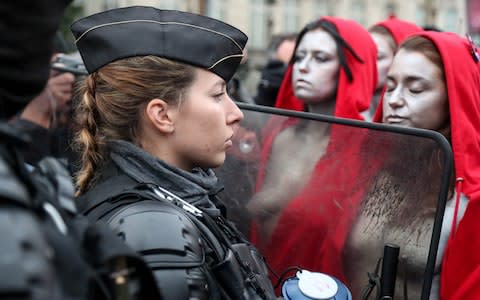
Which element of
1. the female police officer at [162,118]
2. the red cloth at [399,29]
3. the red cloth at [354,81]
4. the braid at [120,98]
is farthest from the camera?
the red cloth at [399,29]

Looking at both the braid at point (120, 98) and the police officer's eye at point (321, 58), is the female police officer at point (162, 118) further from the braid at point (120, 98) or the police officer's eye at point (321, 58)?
the police officer's eye at point (321, 58)

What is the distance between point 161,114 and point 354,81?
1.88m

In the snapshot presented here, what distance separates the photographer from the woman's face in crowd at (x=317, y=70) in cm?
354

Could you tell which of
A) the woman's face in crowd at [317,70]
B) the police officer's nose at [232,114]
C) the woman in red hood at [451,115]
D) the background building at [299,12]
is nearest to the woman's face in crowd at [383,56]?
the woman's face in crowd at [317,70]

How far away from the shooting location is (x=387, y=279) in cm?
196

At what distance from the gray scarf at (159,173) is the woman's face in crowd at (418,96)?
1.04m

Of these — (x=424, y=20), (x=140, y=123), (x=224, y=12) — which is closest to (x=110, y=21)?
(x=140, y=123)

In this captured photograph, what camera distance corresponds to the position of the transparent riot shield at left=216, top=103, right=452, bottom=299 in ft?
6.37

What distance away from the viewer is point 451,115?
7.95 ft

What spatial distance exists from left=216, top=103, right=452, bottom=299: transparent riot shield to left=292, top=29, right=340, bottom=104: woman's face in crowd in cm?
109

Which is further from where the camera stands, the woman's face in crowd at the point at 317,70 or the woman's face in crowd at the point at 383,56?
the woman's face in crowd at the point at 383,56

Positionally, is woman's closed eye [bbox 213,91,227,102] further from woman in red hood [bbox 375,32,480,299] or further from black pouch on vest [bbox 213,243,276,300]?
woman in red hood [bbox 375,32,480,299]

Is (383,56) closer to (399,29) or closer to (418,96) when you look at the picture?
(399,29)

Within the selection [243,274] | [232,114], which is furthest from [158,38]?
[243,274]
